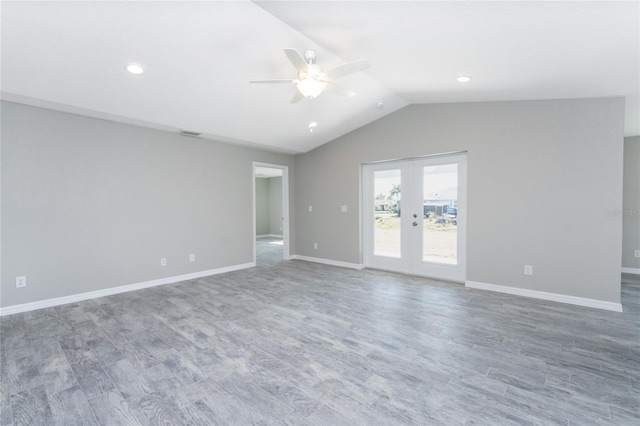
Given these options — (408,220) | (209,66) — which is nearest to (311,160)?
(408,220)

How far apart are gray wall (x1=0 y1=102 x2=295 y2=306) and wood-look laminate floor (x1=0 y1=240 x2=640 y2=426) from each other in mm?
579

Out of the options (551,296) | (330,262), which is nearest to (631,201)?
(551,296)

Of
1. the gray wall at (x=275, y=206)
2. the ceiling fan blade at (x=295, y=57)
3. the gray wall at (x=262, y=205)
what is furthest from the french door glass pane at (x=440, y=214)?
the gray wall at (x=262, y=205)

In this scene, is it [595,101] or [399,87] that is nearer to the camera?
[595,101]

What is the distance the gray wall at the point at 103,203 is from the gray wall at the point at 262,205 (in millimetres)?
5326

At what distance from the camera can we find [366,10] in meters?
2.20

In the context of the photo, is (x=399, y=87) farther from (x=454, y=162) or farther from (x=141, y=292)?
(x=141, y=292)

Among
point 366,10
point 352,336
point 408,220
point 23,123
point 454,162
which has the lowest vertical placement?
point 352,336

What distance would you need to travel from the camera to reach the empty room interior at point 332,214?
203cm

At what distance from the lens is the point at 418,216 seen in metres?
5.08

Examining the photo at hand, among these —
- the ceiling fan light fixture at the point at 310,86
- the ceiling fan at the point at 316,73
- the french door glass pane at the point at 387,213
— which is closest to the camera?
the ceiling fan at the point at 316,73

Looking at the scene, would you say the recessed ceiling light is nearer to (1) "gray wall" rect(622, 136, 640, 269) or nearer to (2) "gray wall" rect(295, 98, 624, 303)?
(2) "gray wall" rect(295, 98, 624, 303)

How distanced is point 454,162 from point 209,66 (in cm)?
379

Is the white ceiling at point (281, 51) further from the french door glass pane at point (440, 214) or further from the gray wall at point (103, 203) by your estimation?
the french door glass pane at point (440, 214)
